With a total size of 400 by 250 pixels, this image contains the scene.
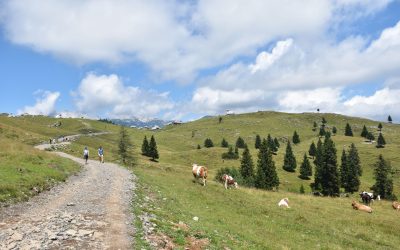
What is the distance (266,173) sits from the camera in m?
109

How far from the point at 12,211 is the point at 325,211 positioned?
2641cm

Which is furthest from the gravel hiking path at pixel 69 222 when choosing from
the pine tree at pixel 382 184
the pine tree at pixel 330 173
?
the pine tree at pixel 382 184

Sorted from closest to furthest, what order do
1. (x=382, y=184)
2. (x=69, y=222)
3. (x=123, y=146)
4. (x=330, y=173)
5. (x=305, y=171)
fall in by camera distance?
(x=69, y=222)
(x=123, y=146)
(x=330, y=173)
(x=382, y=184)
(x=305, y=171)

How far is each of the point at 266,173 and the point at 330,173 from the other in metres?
17.8

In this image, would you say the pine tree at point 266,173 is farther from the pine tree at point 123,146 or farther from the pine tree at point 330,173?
the pine tree at point 123,146

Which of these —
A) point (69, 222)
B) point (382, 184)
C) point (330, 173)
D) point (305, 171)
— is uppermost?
point (69, 222)

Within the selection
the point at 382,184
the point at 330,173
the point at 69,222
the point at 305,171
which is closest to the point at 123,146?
the point at 330,173

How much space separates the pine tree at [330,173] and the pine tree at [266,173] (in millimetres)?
13366

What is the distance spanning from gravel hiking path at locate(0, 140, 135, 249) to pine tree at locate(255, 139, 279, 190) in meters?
83.6

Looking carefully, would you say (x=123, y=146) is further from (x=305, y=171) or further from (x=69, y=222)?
(x=305, y=171)

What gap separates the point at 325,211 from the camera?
3431cm

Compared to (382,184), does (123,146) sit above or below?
above

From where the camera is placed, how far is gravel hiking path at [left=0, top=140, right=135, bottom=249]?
43.1ft

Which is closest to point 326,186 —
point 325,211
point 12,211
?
point 325,211
